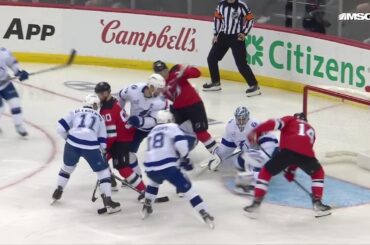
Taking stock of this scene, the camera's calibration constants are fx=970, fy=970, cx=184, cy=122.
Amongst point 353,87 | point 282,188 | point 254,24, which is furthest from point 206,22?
point 282,188

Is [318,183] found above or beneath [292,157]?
beneath

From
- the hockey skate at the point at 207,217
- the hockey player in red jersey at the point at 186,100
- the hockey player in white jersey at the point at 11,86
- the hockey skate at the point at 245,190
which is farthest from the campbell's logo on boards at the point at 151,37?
the hockey skate at the point at 207,217

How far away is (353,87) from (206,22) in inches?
96.6

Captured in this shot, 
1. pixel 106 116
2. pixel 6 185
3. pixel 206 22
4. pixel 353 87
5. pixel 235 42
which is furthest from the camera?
pixel 206 22

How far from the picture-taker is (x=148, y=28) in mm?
12758

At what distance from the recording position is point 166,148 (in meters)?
6.92

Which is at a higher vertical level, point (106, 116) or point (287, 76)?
point (106, 116)

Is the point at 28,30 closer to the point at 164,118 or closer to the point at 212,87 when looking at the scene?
the point at 212,87

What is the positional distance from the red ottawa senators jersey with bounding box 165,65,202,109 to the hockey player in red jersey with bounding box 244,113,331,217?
140 centimetres

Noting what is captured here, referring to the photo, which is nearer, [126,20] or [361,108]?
[361,108]

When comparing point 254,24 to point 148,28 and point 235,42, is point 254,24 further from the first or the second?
point 148,28

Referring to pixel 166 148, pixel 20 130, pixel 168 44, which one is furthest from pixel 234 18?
pixel 166 148

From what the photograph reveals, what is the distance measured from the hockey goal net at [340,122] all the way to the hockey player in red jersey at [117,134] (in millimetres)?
2001

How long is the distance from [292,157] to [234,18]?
14.6ft
